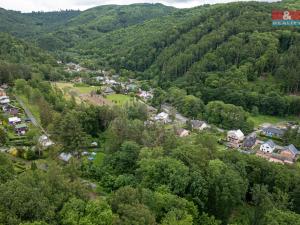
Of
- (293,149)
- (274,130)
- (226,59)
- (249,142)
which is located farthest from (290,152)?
(226,59)

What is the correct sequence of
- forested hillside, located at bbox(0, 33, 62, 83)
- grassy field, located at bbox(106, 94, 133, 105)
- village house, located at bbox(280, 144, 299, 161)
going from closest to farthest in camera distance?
village house, located at bbox(280, 144, 299, 161), forested hillside, located at bbox(0, 33, 62, 83), grassy field, located at bbox(106, 94, 133, 105)

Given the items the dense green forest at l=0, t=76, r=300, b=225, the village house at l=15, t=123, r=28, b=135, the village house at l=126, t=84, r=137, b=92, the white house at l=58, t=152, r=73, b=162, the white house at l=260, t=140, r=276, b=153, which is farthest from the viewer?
the village house at l=126, t=84, r=137, b=92

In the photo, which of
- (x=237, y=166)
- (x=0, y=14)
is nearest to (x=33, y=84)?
(x=237, y=166)

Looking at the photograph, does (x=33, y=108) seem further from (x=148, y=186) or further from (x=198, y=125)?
(x=148, y=186)

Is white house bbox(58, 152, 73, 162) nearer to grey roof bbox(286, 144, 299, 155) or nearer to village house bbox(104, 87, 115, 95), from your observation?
grey roof bbox(286, 144, 299, 155)

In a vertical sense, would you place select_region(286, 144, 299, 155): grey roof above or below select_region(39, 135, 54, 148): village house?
below

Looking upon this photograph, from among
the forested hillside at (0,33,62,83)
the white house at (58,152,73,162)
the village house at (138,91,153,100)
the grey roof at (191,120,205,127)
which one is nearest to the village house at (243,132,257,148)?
the grey roof at (191,120,205,127)
